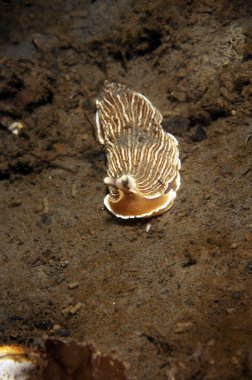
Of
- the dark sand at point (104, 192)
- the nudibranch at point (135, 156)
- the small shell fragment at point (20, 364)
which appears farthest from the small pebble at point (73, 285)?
the nudibranch at point (135, 156)

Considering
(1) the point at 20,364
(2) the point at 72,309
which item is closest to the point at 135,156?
(2) the point at 72,309

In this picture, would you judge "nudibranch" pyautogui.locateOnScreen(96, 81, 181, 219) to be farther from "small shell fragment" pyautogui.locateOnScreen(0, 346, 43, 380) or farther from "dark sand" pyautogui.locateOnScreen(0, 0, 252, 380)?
"small shell fragment" pyautogui.locateOnScreen(0, 346, 43, 380)

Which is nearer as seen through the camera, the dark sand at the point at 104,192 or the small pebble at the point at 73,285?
the dark sand at the point at 104,192

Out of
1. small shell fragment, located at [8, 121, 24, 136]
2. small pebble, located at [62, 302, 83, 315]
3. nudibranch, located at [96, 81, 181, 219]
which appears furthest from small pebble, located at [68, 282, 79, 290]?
small shell fragment, located at [8, 121, 24, 136]

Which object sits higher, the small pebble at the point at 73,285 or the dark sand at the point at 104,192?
the dark sand at the point at 104,192

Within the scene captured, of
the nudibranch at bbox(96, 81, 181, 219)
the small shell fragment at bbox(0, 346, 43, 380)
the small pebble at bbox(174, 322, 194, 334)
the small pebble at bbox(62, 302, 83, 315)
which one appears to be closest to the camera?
the small pebble at bbox(174, 322, 194, 334)

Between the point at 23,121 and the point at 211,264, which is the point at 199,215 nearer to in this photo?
the point at 211,264

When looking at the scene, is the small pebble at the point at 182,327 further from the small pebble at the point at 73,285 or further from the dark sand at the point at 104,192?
the small pebble at the point at 73,285

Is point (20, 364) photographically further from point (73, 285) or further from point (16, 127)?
point (16, 127)
